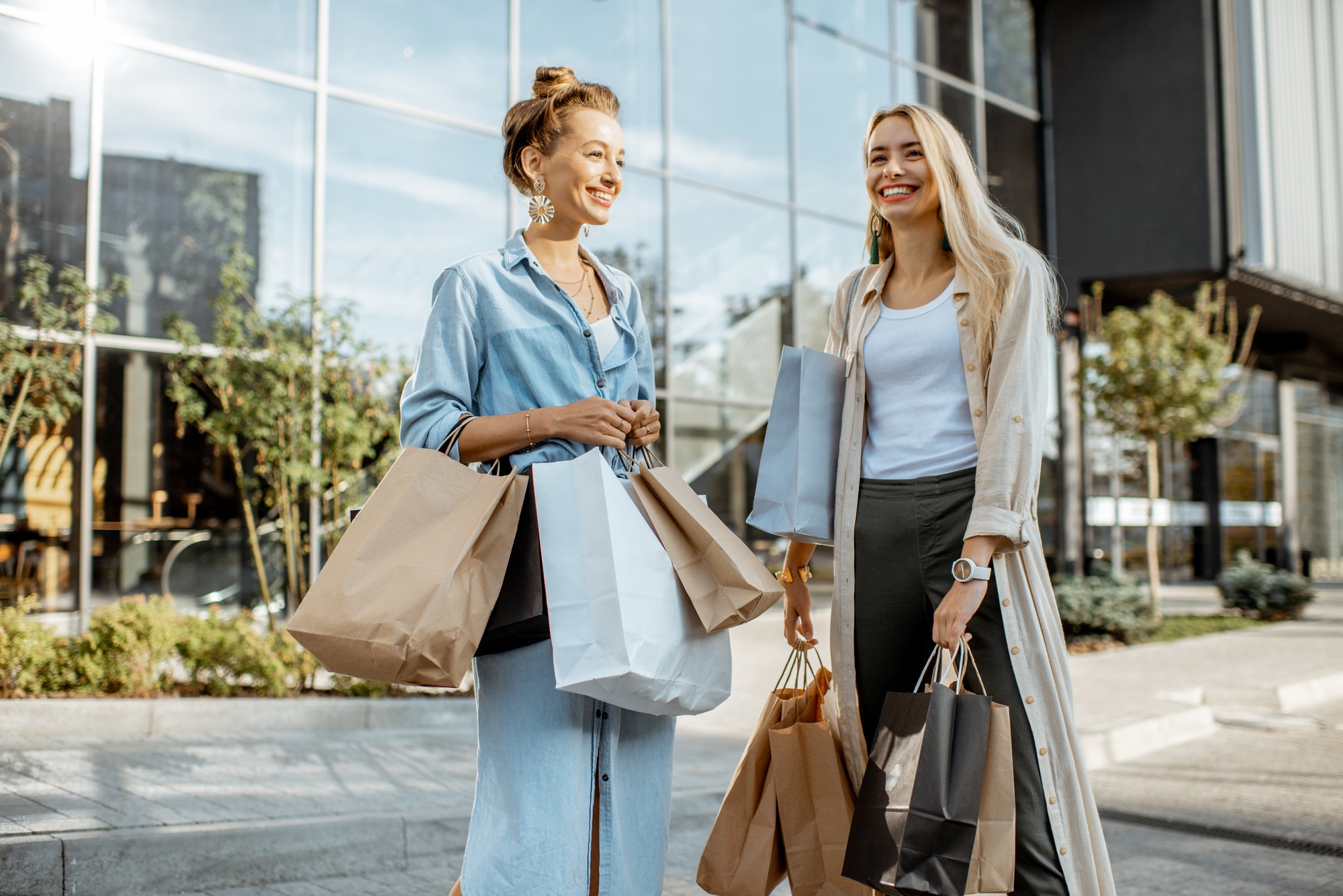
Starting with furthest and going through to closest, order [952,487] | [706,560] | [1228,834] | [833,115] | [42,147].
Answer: [833,115]
[42,147]
[1228,834]
[952,487]
[706,560]

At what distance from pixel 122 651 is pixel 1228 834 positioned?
5.61 metres

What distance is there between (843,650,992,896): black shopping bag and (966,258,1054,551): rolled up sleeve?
1.15 ft

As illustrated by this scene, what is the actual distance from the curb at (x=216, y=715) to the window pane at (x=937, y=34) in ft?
41.8

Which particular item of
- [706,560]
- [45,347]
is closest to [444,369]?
[706,560]

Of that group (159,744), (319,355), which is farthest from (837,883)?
(319,355)

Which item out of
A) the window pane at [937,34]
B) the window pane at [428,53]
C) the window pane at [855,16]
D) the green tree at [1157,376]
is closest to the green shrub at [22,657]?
the window pane at [428,53]

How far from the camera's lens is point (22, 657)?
598 centimetres

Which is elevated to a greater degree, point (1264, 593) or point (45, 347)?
point (45, 347)

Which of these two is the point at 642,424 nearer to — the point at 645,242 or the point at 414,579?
the point at 414,579

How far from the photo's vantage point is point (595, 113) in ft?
7.20

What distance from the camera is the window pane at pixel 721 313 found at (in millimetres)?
13008

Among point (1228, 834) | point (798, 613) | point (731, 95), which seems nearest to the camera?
point (798, 613)

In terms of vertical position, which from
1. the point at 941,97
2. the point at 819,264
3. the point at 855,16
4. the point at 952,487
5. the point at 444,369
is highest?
the point at 855,16

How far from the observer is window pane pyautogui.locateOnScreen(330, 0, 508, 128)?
1041cm
